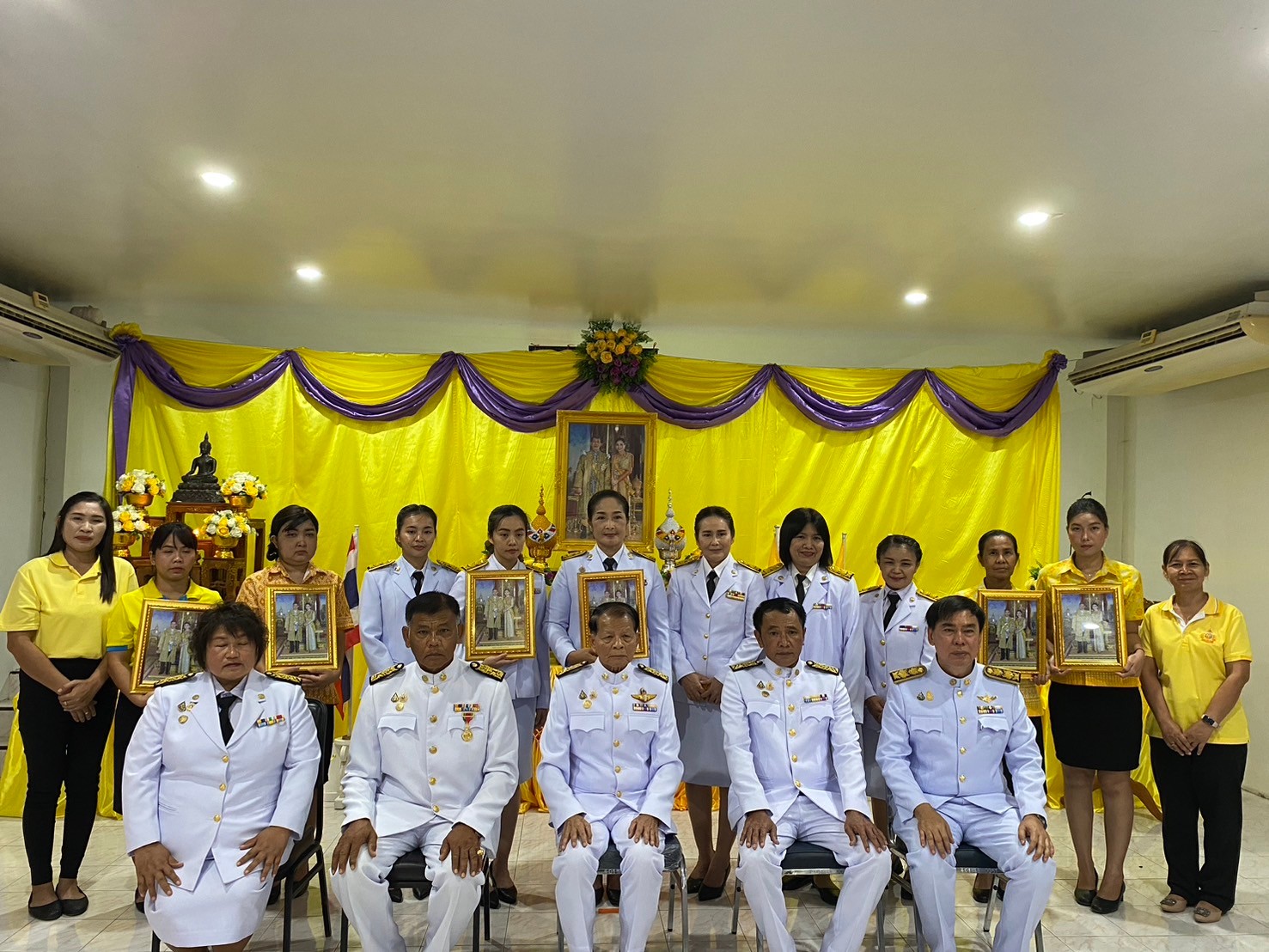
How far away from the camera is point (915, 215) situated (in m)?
4.88

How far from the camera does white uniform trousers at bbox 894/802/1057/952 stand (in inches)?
135

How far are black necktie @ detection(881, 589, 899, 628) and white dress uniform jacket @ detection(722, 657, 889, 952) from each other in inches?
32.2

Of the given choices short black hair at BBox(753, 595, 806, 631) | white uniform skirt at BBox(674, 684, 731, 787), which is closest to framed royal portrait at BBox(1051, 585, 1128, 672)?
short black hair at BBox(753, 595, 806, 631)

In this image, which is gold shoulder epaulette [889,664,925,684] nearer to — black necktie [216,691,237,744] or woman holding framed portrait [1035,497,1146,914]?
woman holding framed portrait [1035,497,1146,914]

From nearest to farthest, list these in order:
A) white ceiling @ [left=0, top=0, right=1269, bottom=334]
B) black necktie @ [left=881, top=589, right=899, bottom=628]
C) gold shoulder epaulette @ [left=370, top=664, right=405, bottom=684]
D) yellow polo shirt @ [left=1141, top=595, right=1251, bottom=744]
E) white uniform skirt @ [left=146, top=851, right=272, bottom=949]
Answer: white uniform skirt @ [left=146, top=851, right=272, bottom=949] < white ceiling @ [left=0, top=0, right=1269, bottom=334] < gold shoulder epaulette @ [left=370, top=664, right=405, bottom=684] < yellow polo shirt @ [left=1141, top=595, right=1251, bottom=744] < black necktie @ [left=881, top=589, right=899, bottom=628]

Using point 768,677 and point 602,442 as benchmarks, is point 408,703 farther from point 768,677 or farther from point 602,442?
point 602,442

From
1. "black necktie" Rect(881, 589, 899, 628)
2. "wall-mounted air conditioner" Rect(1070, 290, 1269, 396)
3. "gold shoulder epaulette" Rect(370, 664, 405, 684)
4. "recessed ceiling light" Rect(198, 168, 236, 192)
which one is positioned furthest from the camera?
"wall-mounted air conditioner" Rect(1070, 290, 1269, 396)

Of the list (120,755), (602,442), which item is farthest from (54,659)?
(602,442)

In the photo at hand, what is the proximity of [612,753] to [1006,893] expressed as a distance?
1678 millimetres

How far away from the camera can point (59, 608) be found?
13.6 ft

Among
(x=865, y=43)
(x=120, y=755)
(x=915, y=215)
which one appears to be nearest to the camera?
(x=865, y=43)

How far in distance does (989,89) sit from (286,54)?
9.15 ft

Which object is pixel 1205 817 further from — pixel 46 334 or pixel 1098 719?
pixel 46 334

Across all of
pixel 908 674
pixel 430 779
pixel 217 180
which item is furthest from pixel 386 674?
pixel 217 180
